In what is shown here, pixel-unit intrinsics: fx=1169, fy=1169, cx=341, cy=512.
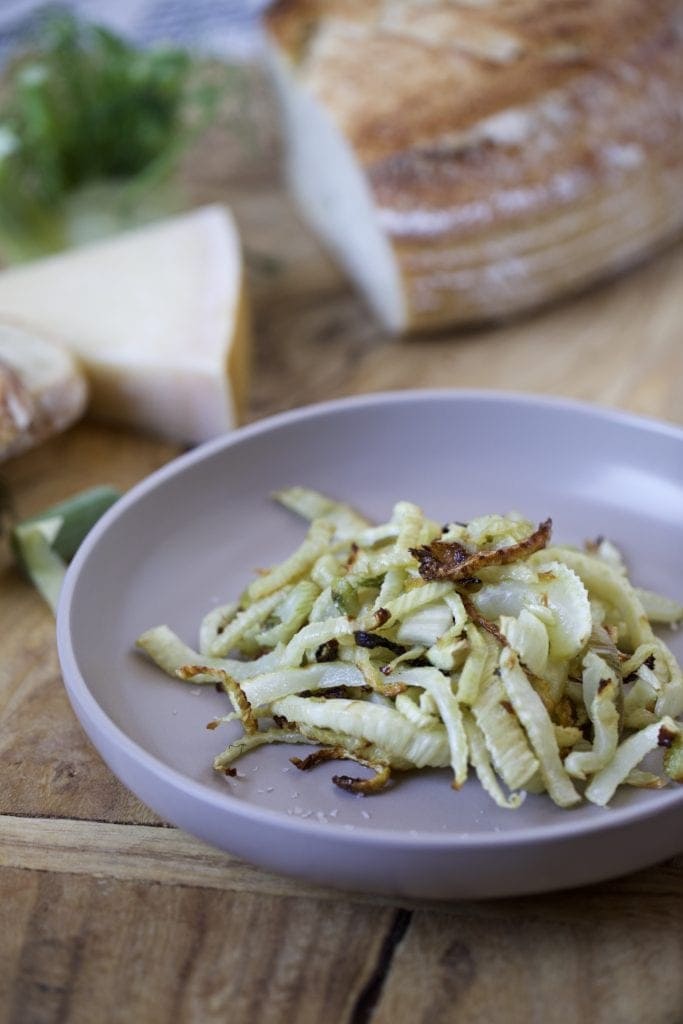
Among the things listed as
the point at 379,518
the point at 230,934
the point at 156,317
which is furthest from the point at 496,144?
the point at 230,934

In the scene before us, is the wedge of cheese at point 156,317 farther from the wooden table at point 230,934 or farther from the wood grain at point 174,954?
the wood grain at point 174,954

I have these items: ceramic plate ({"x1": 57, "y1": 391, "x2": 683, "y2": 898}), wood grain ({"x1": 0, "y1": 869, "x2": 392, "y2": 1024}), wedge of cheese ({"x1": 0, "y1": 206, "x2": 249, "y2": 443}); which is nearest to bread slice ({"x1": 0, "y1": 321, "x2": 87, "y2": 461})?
wedge of cheese ({"x1": 0, "y1": 206, "x2": 249, "y2": 443})

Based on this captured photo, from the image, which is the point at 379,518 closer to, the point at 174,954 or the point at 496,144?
the point at 174,954

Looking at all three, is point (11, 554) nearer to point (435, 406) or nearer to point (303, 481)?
point (303, 481)

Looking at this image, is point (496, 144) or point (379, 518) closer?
point (379, 518)

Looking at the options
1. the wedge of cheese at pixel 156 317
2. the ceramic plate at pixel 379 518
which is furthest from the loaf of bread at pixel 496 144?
the ceramic plate at pixel 379 518

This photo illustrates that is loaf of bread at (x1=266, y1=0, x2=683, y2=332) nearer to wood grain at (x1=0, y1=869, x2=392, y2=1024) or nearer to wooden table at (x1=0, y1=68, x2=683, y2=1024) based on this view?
wooden table at (x1=0, y1=68, x2=683, y2=1024)
